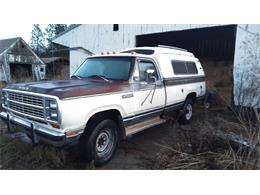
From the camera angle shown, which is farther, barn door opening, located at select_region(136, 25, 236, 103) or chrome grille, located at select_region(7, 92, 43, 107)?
barn door opening, located at select_region(136, 25, 236, 103)

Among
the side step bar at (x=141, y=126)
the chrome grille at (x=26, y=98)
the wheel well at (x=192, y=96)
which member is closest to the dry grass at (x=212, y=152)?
the side step bar at (x=141, y=126)

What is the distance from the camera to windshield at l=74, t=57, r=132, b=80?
13.9 feet

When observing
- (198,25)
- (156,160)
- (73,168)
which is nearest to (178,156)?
(156,160)

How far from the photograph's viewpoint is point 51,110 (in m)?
3.02

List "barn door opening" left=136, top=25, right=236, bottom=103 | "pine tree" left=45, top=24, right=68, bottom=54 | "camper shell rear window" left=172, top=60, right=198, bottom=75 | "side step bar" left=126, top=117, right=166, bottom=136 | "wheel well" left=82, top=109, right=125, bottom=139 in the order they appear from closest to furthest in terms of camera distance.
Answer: "wheel well" left=82, top=109, right=125, bottom=139
"side step bar" left=126, top=117, right=166, bottom=136
"camper shell rear window" left=172, top=60, right=198, bottom=75
"barn door opening" left=136, top=25, right=236, bottom=103
"pine tree" left=45, top=24, right=68, bottom=54

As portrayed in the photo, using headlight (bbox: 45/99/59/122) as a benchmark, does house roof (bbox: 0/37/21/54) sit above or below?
above

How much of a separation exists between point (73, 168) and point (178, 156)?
6.59 ft

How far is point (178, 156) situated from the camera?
3863mm

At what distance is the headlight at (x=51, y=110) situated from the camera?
2.95m

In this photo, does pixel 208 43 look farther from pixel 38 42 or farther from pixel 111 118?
pixel 38 42

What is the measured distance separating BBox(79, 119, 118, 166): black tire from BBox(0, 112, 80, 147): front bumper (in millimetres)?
258

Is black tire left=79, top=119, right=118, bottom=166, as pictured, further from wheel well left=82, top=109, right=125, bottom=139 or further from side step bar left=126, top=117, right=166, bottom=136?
side step bar left=126, top=117, right=166, bottom=136

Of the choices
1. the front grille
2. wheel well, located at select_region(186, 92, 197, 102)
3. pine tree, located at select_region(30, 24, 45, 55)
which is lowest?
wheel well, located at select_region(186, 92, 197, 102)

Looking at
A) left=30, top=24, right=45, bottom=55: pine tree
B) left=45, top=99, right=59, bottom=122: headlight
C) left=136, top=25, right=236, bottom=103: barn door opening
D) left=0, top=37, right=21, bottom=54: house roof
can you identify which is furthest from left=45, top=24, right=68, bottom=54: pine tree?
left=45, top=99, right=59, bottom=122: headlight
